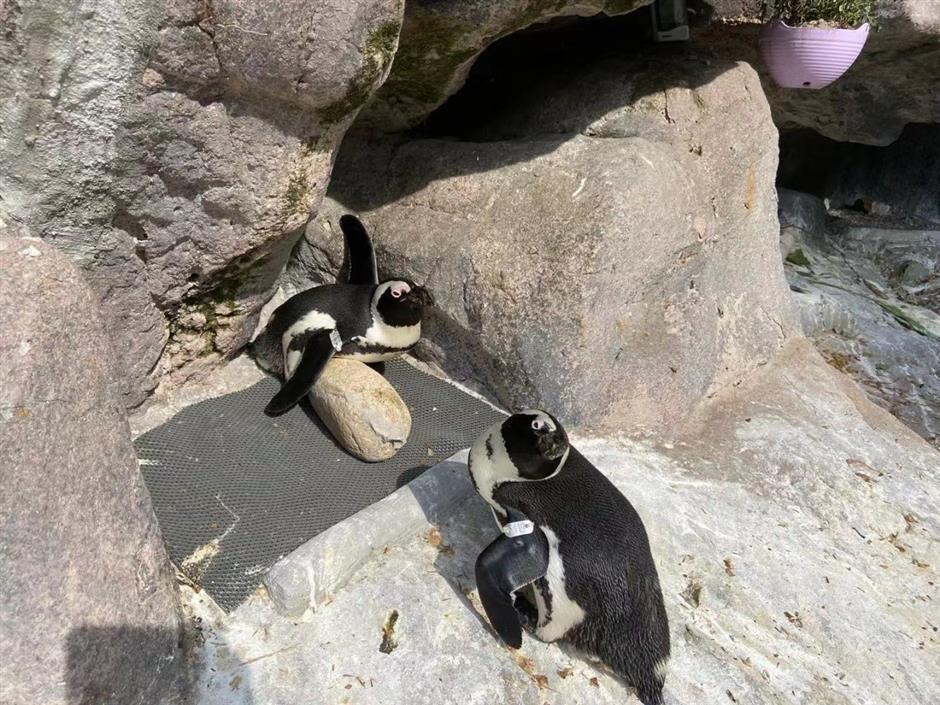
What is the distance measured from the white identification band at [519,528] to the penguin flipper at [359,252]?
123 centimetres

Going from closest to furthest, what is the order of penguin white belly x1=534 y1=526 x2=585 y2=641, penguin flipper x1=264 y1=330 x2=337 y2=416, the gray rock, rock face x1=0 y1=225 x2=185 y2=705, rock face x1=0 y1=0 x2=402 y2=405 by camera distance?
rock face x1=0 y1=225 x2=185 y2=705 < rock face x1=0 y1=0 x2=402 y2=405 < penguin white belly x1=534 y1=526 x2=585 y2=641 < penguin flipper x1=264 y1=330 x2=337 y2=416 < the gray rock

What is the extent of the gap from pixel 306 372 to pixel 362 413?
253 mm

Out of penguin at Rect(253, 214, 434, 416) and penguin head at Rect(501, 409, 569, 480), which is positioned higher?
penguin head at Rect(501, 409, 569, 480)

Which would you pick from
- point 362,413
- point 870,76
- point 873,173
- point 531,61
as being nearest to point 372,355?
point 362,413

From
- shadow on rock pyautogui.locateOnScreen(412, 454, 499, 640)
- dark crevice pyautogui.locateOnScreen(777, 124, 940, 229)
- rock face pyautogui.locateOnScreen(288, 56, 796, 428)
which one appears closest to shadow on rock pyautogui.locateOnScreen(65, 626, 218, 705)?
shadow on rock pyautogui.locateOnScreen(412, 454, 499, 640)

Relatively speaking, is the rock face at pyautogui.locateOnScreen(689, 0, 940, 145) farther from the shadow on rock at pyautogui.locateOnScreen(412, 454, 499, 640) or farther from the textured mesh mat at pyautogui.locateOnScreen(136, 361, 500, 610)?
the shadow on rock at pyautogui.locateOnScreen(412, 454, 499, 640)

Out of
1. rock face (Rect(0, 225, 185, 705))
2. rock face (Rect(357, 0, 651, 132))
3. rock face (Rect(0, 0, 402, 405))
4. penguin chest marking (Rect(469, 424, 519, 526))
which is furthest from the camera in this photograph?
rock face (Rect(357, 0, 651, 132))

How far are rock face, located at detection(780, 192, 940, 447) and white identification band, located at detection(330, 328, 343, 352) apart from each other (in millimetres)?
2576

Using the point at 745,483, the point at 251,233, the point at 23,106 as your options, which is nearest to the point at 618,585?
the point at 745,483

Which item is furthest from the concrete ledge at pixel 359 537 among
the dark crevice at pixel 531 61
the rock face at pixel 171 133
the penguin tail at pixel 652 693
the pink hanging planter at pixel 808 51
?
the pink hanging planter at pixel 808 51

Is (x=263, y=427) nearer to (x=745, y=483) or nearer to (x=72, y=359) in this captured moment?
(x=72, y=359)

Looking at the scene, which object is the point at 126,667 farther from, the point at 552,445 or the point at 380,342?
the point at 380,342

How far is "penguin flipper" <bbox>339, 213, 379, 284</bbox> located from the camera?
258cm

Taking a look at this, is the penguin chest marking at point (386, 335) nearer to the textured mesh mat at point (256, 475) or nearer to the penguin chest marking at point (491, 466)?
the textured mesh mat at point (256, 475)
